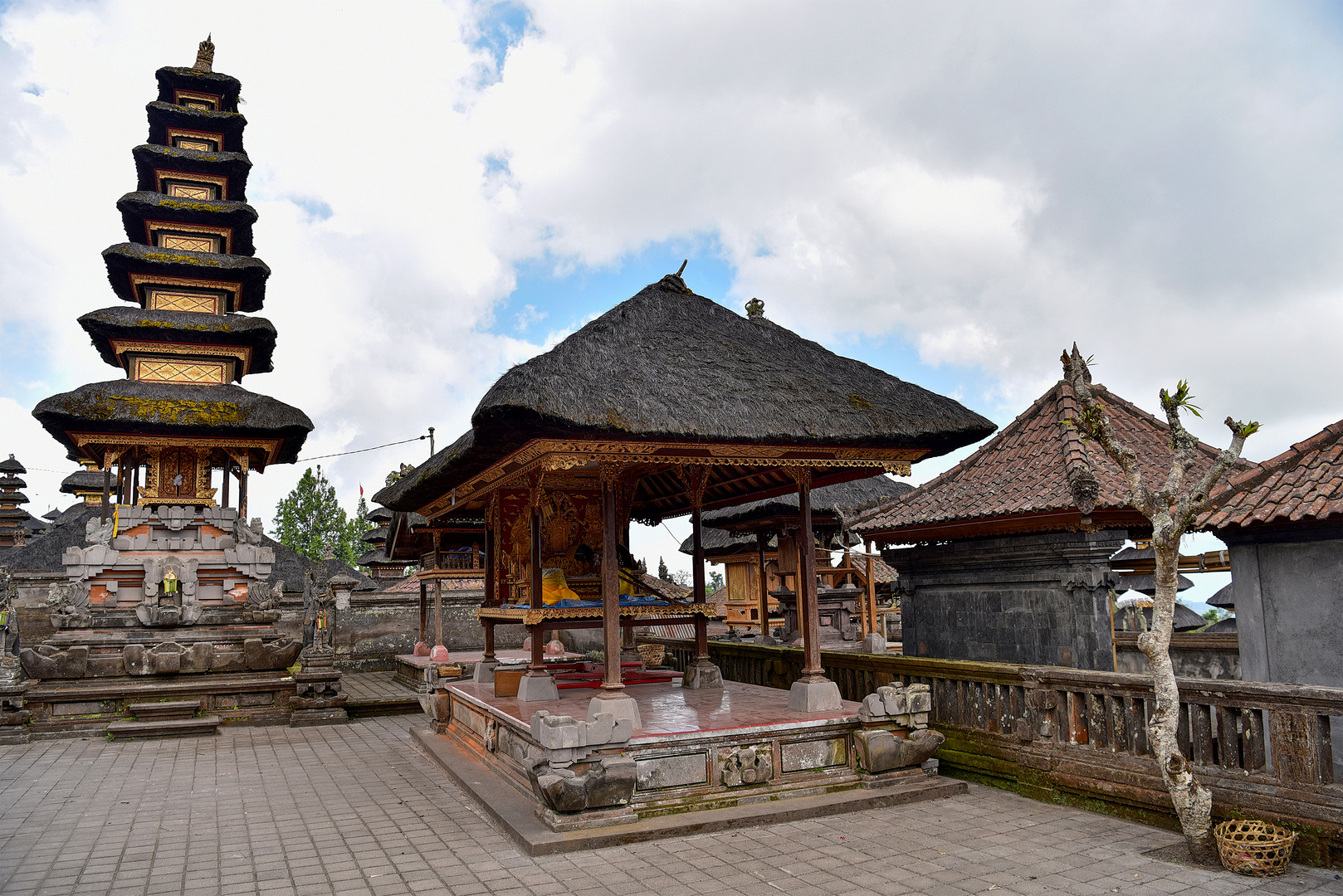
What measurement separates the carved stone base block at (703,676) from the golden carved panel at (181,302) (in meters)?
22.2

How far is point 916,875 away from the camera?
5668mm

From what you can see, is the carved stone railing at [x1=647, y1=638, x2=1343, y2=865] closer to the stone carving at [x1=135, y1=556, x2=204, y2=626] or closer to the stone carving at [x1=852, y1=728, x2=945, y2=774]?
the stone carving at [x1=852, y1=728, x2=945, y2=774]

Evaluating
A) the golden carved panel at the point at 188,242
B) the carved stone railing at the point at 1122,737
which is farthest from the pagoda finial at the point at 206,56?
the carved stone railing at the point at 1122,737

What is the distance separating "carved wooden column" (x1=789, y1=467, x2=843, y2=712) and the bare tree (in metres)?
2.95

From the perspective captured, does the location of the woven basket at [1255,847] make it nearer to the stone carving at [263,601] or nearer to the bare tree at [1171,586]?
the bare tree at [1171,586]

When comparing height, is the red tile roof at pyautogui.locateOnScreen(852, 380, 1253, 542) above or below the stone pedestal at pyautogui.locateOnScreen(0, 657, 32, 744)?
above

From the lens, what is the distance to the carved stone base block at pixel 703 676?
10438 mm

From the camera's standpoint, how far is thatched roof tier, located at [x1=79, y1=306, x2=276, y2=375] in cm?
2344

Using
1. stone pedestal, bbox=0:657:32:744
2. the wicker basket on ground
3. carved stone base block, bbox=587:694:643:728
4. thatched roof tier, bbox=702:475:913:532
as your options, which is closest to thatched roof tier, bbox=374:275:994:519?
carved stone base block, bbox=587:694:643:728

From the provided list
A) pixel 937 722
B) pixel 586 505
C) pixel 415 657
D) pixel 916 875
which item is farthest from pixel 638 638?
pixel 916 875

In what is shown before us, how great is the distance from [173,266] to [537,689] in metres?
22.2

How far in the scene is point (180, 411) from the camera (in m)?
23.0

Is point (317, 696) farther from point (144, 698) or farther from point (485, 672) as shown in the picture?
point (485, 672)

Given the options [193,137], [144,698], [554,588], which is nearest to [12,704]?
[144,698]
